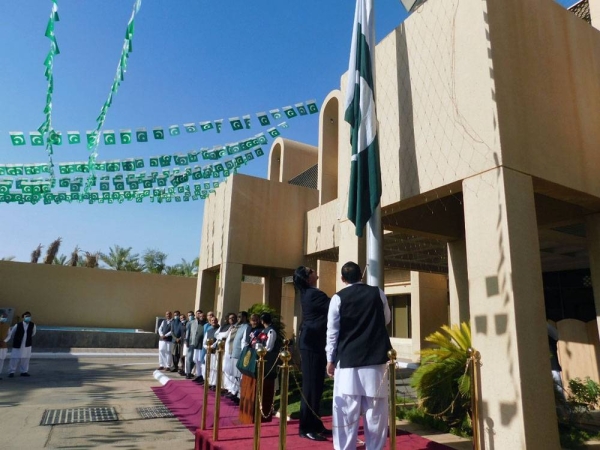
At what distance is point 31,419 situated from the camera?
6152mm

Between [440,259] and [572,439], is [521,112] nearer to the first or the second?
[572,439]

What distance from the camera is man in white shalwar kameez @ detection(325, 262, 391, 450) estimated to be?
3.41 m

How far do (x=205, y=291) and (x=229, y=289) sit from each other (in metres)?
3.25

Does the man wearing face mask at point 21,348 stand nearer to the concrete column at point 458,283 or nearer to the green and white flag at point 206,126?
the green and white flag at point 206,126

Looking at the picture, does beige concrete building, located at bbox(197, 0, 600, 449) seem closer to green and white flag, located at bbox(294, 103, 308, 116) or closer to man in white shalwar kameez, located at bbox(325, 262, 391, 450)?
man in white shalwar kameez, located at bbox(325, 262, 391, 450)

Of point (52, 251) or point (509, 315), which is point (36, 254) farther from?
point (509, 315)

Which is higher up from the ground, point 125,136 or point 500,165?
point 125,136

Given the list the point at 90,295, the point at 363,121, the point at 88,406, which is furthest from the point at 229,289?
the point at 90,295

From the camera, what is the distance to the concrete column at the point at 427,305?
1356cm

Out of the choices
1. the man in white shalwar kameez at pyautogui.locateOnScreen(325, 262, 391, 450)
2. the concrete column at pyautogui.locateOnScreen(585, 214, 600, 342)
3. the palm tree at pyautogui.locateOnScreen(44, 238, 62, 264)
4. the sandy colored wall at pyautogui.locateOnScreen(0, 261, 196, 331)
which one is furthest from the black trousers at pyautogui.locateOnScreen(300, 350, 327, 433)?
the palm tree at pyautogui.locateOnScreen(44, 238, 62, 264)

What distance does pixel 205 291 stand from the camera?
1513 centimetres

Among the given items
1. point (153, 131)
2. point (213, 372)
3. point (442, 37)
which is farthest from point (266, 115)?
point (213, 372)

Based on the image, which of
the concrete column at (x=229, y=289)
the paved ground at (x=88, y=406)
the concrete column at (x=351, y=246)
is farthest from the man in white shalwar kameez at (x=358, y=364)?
the concrete column at (x=229, y=289)

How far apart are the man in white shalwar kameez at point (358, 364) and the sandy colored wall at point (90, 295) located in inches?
813
